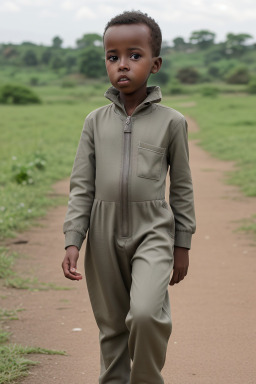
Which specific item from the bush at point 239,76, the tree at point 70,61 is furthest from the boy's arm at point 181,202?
the tree at point 70,61

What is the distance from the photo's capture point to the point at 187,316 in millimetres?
4191

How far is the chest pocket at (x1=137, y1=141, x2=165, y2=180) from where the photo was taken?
7.95ft

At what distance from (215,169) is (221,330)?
320 inches

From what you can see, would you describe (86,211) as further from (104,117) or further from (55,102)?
(55,102)

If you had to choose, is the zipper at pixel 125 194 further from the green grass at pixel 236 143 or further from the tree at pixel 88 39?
the tree at pixel 88 39

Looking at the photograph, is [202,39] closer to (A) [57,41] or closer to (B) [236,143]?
(A) [57,41]

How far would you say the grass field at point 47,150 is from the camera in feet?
26.3

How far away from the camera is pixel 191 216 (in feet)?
8.32

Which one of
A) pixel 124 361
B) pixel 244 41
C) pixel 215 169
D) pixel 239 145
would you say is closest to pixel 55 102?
pixel 239 145

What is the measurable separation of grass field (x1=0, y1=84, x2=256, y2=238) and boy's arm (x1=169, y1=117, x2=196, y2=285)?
13.0 feet

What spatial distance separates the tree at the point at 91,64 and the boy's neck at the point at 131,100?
59.6m

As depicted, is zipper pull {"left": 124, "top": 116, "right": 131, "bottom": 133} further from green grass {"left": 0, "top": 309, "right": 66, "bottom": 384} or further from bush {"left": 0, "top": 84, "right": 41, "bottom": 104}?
bush {"left": 0, "top": 84, "right": 41, "bottom": 104}

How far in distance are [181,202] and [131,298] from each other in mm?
449

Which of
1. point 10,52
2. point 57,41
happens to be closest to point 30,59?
point 10,52
